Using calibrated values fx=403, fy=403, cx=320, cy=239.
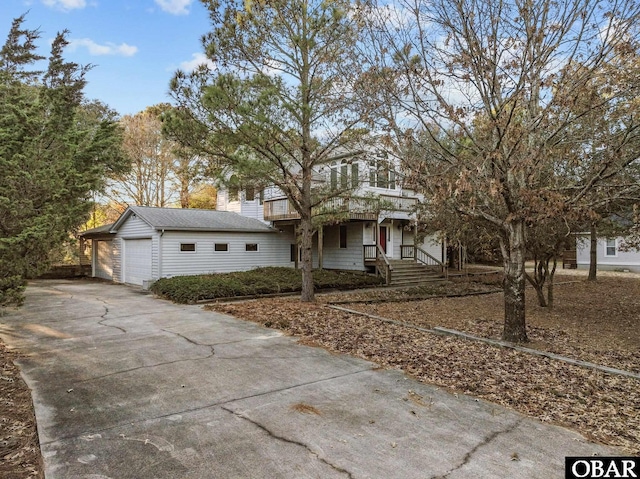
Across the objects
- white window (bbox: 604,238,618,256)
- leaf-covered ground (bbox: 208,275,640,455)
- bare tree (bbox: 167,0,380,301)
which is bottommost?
leaf-covered ground (bbox: 208,275,640,455)

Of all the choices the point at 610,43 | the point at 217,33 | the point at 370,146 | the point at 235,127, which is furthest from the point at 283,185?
the point at 610,43

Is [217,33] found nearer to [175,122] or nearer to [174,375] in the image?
[175,122]

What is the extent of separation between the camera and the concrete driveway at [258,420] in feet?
10.4

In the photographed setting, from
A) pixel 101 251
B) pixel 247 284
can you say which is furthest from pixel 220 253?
pixel 101 251

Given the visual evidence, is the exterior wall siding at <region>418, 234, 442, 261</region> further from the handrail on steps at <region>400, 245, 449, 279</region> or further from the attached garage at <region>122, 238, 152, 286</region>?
the attached garage at <region>122, 238, 152, 286</region>

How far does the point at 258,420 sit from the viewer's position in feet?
13.0

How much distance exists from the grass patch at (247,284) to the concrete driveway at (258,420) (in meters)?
5.37

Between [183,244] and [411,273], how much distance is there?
10023mm

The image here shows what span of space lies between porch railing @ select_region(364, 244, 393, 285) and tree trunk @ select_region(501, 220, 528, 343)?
979 centimetres

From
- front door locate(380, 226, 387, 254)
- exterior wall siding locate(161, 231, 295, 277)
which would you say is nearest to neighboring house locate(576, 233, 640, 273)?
front door locate(380, 226, 387, 254)

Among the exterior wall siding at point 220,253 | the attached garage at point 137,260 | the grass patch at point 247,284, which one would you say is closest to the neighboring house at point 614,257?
the grass patch at point 247,284

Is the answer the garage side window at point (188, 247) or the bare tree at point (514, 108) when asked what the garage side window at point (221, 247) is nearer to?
the garage side window at point (188, 247)

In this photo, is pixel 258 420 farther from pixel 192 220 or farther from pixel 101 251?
pixel 101 251

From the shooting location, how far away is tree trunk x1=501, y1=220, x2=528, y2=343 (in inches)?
274
